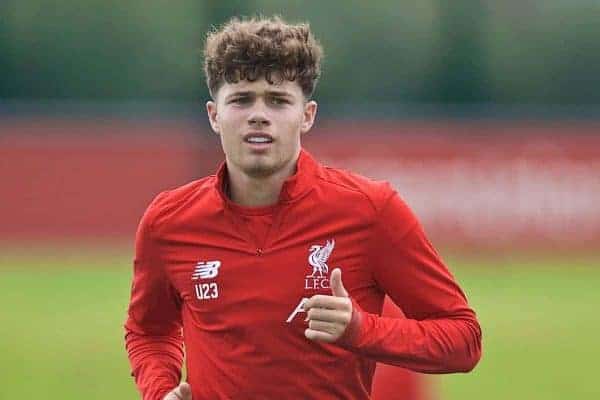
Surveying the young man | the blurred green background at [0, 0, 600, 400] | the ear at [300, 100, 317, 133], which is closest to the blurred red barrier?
the blurred green background at [0, 0, 600, 400]

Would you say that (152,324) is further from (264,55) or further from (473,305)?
(473,305)

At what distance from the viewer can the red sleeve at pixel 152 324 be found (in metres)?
3.54

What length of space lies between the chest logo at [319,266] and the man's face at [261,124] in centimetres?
25

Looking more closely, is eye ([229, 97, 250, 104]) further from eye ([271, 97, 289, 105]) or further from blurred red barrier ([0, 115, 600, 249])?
blurred red barrier ([0, 115, 600, 249])

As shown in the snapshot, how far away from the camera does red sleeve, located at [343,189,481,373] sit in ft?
10.7

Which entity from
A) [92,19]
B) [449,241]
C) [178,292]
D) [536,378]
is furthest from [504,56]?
[178,292]

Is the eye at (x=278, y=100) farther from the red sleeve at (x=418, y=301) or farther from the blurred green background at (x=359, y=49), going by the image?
the blurred green background at (x=359, y=49)

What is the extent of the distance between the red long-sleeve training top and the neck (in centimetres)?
3

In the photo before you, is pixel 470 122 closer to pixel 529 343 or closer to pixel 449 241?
pixel 449 241

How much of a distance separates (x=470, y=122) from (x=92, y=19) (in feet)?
15.9

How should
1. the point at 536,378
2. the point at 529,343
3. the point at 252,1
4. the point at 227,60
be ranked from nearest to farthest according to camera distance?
the point at 227,60 < the point at 536,378 < the point at 529,343 < the point at 252,1

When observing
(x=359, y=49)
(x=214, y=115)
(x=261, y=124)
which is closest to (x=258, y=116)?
(x=261, y=124)

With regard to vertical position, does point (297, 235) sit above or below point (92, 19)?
below

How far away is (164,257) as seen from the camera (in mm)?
3512
